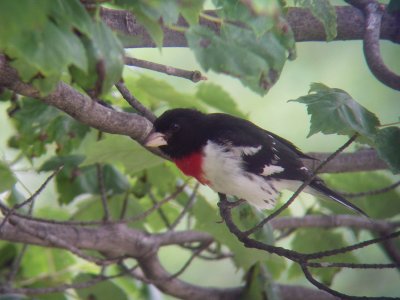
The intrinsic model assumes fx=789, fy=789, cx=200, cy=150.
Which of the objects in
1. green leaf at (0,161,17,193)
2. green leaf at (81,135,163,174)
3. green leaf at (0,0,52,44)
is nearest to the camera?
green leaf at (0,0,52,44)

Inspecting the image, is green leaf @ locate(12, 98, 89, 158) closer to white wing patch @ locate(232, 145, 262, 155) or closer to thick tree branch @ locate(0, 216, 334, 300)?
thick tree branch @ locate(0, 216, 334, 300)

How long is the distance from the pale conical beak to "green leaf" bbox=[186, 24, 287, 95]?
75 centimetres

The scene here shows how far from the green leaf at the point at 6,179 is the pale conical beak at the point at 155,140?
0.40 meters

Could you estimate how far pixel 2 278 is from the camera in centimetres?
300

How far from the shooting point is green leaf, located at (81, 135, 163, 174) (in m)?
2.39

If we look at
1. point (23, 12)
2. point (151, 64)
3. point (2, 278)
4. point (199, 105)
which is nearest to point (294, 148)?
point (199, 105)

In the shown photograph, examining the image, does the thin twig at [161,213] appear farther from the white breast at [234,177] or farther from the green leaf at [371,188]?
the green leaf at [371,188]

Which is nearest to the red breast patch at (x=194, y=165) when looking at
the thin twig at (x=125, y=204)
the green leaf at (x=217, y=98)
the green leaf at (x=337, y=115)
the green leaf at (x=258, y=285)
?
the green leaf at (x=217, y=98)

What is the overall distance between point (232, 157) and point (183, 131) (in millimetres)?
182

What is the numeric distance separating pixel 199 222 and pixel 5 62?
1.13 metres

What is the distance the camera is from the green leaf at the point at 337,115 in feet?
5.76

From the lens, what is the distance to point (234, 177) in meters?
2.45

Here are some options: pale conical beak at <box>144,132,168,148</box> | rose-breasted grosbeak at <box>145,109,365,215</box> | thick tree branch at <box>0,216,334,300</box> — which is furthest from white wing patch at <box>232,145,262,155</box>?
thick tree branch at <box>0,216,334,300</box>

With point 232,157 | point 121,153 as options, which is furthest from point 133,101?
point 232,157
